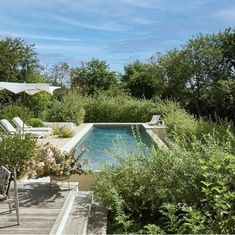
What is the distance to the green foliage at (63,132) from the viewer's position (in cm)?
1683

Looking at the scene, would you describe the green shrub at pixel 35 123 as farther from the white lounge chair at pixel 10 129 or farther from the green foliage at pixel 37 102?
the green foliage at pixel 37 102

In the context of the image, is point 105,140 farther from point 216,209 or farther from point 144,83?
point 216,209

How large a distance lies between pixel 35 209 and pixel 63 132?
11.0m

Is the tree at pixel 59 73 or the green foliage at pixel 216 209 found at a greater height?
the tree at pixel 59 73

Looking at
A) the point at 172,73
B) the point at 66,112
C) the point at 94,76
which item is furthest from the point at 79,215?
the point at 94,76

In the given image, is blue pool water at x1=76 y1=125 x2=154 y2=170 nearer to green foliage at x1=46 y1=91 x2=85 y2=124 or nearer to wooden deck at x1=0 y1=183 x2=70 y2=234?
green foliage at x1=46 y1=91 x2=85 y2=124

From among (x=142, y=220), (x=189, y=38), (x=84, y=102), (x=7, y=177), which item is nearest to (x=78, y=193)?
(x=142, y=220)

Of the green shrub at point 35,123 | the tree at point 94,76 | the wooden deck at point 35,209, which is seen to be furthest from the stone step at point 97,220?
the tree at point 94,76

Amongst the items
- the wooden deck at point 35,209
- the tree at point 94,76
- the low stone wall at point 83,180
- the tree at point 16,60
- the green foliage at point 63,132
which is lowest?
the green foliage at point 63,132

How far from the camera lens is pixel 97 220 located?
602cm

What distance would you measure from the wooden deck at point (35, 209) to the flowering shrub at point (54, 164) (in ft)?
0.93

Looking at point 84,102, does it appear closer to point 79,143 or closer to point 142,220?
point 79,143

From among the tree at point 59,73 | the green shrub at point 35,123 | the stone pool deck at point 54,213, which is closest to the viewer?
the stone pool deck at point 54,213

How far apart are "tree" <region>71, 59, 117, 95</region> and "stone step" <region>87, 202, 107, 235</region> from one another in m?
24.2
